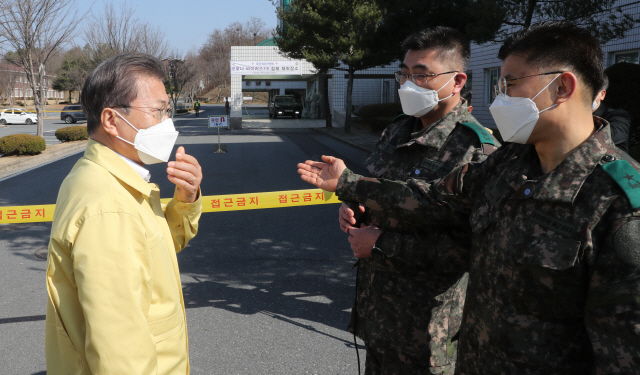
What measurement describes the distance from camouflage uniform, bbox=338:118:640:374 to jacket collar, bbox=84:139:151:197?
118 centimetres

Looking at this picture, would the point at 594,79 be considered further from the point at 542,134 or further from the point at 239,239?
the point at 239,239

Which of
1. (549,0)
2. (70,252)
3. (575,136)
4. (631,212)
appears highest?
(549,0)

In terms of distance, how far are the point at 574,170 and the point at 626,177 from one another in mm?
142

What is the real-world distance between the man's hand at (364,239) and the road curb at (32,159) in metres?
13.1

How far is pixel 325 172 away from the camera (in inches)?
89.4

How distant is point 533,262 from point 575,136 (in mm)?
394

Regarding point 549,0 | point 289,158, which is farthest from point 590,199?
point 289,158

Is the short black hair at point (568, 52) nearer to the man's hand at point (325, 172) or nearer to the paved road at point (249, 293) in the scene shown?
the man's hand at point (325, 172)

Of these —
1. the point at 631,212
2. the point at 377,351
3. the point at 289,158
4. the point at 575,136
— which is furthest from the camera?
the point at 289,158

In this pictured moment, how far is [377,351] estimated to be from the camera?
7.76ft

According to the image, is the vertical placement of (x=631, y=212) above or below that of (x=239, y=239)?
above

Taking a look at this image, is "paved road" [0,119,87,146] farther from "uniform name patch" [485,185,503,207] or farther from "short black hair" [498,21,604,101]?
"short black hair" [498,21,604,101]

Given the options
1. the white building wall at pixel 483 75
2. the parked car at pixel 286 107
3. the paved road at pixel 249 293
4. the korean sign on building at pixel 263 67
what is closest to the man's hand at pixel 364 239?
the paved road at pixel 249 293

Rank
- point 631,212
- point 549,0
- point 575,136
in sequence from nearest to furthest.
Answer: point 631,212 → point 575,136 → point 549,0
